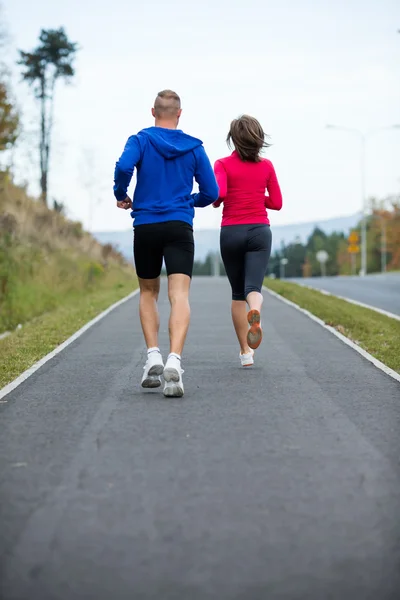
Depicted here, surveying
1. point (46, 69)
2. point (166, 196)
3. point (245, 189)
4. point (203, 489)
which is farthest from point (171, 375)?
point (46, 69)

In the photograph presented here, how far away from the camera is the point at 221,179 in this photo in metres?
8.06

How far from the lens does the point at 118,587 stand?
3215mm

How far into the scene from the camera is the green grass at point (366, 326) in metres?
10.3

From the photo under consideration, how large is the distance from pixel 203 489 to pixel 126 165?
320cm

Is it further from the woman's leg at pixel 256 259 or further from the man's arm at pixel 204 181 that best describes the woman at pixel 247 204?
the man's arm at pixel 204 181

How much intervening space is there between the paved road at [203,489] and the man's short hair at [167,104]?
209cm

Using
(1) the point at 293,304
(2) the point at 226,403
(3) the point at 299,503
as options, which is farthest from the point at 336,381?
(1) the point at 293,304

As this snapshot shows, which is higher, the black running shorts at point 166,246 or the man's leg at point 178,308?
the black running shorts at point 166,246

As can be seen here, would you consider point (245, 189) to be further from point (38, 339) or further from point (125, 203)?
point (38, 339)

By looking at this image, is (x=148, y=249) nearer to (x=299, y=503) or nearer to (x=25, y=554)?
(x=299, y=503)

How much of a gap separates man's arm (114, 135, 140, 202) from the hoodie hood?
3.9 inches

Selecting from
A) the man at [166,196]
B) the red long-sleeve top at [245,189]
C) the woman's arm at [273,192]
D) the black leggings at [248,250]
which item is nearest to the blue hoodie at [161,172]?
the man at [166,196]

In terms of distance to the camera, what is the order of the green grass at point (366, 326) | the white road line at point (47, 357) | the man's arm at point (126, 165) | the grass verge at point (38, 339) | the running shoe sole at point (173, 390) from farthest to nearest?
the green grass at point (366, 326)
the grass verge at point (38, 339)
the white road line at point (47, 357)
the man's arm at point (126, 165)
the running shoe sole at point (173, 390)

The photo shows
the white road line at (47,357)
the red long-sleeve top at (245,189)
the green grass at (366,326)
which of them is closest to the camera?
the white road line at (47,357)
